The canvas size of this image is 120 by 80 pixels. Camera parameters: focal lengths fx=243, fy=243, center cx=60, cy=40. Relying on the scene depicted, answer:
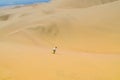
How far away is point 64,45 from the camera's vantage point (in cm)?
284

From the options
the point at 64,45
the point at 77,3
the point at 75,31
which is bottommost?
the point at 64,45

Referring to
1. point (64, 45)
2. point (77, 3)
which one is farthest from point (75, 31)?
point (77, 3)

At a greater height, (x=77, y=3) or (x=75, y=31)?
(x=77, y=3)

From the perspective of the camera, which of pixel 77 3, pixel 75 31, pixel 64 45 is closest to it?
pixel 64 45

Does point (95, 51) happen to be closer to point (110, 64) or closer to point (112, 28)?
point (112, 28)

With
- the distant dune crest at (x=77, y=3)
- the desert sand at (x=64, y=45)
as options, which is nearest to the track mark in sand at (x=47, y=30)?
the desert sand at (x=64, y=45)

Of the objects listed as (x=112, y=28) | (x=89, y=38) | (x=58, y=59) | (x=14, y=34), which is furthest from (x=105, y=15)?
(x=58, y=59)

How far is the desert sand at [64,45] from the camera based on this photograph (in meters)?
1.66

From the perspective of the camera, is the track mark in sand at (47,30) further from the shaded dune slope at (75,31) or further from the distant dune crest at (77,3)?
the distant dune crest at (77,3)

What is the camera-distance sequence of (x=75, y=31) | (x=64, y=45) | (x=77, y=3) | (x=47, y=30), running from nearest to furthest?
1. (x=64, y=45)
2. (x=75, y=31)
3. (x=47, y=30)
4. (x=77, y=3)

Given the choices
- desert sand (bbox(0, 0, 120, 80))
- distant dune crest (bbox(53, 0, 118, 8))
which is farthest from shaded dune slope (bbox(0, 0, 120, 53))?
distant dune crest (bbox(53, 0, 118, 8))

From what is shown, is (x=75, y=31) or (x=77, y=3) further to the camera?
(x=77, y=3)

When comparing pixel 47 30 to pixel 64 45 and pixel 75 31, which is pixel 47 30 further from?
pixel 64 45

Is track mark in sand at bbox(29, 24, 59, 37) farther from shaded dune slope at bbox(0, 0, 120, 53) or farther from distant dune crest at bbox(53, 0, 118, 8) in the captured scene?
distant dune crest at bbox(53, 0, 118, 8)
